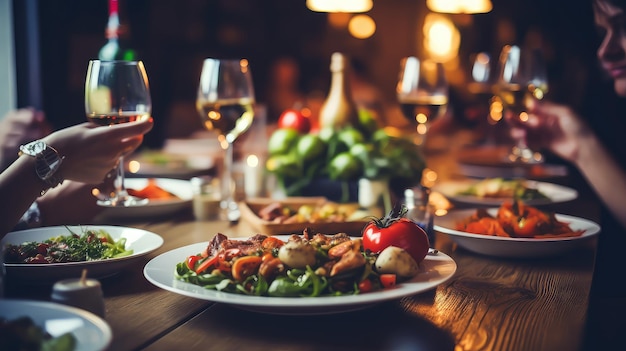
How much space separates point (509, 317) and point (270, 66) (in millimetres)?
8394

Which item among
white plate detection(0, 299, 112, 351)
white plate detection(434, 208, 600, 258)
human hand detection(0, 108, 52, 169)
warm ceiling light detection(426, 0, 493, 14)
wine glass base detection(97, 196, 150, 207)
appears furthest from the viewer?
warm ceiling light detection(426, 0, 493, 14)

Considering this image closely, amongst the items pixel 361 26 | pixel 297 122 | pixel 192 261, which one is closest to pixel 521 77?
pixel 297 122

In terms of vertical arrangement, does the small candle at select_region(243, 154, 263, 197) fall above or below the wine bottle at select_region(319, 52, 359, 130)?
below

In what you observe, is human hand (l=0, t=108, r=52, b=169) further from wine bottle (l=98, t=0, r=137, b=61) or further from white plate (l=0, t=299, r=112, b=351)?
white plate (l=0, t=299, r=112, b=351)

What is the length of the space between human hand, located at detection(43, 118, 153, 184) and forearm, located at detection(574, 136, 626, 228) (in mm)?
1483

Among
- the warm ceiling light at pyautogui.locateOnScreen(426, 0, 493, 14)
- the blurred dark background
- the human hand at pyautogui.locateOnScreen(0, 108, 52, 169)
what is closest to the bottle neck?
the blurred dark background

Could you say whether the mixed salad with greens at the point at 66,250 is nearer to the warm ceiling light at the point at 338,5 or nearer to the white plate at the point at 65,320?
the white plate at the point at 65,320

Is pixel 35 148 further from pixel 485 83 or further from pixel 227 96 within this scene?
pixel 485 83

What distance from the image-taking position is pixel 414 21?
11.8 meters

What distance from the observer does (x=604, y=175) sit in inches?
83.5

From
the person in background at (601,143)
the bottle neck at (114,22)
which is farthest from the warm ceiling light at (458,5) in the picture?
the bottle neck at (114,22)

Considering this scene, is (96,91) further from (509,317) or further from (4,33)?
(4,33)

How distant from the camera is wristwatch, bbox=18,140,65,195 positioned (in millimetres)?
1297

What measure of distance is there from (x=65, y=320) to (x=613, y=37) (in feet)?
6.41
